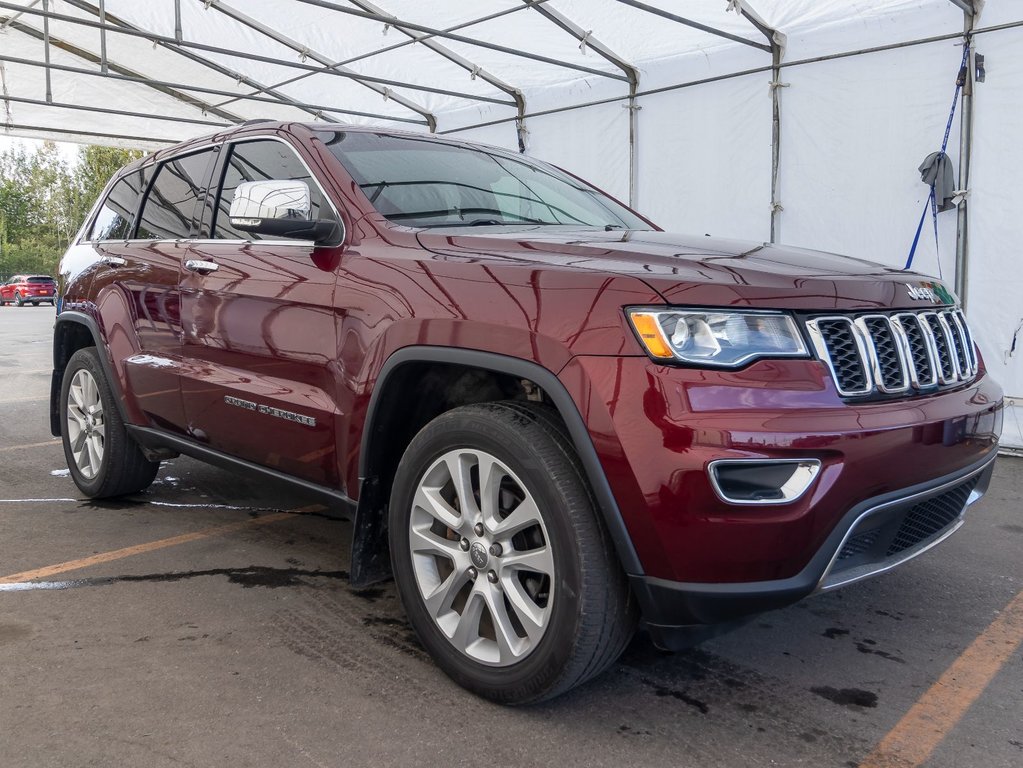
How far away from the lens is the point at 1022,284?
→ 23.5ft

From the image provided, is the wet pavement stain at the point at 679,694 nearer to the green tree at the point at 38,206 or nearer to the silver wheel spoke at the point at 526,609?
the silver wheel spoke at the point at 526,609

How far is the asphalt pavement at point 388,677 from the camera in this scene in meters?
2.18

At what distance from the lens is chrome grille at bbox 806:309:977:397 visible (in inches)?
→ 84.2

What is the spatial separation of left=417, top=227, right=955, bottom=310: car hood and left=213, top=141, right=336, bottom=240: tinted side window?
0.55 meters

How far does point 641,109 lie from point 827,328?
27.9 feet

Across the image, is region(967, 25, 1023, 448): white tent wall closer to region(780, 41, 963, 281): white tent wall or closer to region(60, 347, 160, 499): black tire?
region(780, 41, 963, 281): white tent wall

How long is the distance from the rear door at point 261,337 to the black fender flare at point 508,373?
8.1 inches

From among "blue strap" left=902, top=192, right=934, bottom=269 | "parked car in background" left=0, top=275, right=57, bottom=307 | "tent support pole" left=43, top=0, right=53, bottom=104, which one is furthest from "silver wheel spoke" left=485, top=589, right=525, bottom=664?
"parked car in background" left=0, top=275, right=57, bottom=307

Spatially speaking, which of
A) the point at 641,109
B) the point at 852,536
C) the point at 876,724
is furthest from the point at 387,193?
the point at 641,109

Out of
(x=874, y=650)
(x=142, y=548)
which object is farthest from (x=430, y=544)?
(x=142, y=548)

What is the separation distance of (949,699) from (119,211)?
417 cm

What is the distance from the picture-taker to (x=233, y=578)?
11.1ft

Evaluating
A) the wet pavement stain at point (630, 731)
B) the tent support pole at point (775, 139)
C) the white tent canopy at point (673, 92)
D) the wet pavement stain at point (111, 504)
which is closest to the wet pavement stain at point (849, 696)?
the wet pavement stain at point (630, 731)

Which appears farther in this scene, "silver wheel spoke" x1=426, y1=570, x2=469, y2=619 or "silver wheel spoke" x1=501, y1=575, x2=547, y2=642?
"silver wheel spoke" x1=426, y1=570, x2=469, y2=619
